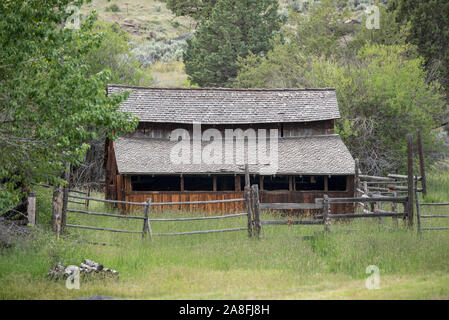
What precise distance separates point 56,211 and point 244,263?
5227mm

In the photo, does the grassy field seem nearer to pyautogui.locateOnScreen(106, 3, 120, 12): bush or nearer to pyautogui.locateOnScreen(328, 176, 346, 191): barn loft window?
pyautogui.locateOnScreen(328, 176, 346, 191): barn loft window

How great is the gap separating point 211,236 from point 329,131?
12.8 metres

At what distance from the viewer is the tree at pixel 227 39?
160ft

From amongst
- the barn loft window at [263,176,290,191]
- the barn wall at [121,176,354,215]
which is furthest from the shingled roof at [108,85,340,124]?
the barn wall at [121,176,354,215]

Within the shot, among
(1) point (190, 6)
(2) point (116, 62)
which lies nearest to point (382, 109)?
(2) point (116, 62)

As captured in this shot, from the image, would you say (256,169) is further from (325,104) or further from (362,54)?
(362,54)

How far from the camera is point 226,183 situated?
26.0 meters

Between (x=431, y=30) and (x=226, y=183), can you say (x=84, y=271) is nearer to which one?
(x=226, y=183)

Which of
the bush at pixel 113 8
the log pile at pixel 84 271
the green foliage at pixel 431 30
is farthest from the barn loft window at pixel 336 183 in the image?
the bush at pixel 113 8

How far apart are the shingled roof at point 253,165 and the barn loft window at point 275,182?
1101mm

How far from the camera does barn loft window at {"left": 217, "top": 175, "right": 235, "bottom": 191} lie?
25.9m

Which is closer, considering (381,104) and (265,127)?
(265,127)

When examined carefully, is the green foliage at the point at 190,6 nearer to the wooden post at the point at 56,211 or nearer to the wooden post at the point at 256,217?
the wooden post at the point at 256,217

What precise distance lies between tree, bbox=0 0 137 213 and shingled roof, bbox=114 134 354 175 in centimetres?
1152
